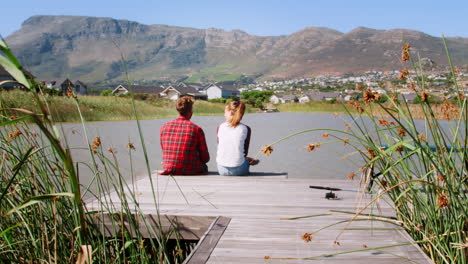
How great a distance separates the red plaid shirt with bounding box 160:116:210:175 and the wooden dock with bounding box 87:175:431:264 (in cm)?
26

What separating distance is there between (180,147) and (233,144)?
451mm

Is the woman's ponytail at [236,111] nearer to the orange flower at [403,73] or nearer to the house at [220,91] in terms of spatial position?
the orange flower at [403,73]

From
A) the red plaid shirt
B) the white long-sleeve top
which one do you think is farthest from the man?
the white long-sleeve top

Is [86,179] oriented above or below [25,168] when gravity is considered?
below

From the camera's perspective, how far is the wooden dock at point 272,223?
5.35ft

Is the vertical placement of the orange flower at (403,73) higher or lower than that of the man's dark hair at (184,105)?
higher

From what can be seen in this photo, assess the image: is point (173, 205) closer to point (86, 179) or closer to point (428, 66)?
point (428, 66)

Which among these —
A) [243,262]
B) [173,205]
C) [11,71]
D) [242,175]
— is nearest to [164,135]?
[242,175]

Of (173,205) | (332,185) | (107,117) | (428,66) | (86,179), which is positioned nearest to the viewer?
(428,66)

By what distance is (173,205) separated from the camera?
2.44m

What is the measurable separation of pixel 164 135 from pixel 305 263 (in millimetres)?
2212

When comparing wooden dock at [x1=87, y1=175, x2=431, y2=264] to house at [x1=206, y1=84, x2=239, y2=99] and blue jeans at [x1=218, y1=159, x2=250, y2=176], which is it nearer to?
blue jeans at [x1=218, y1=159, x2=250, y2=176]

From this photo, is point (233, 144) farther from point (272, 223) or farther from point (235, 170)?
point (272, 223)

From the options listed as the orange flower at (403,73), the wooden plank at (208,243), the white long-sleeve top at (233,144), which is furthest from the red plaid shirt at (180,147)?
the orange flower at (403,73)
